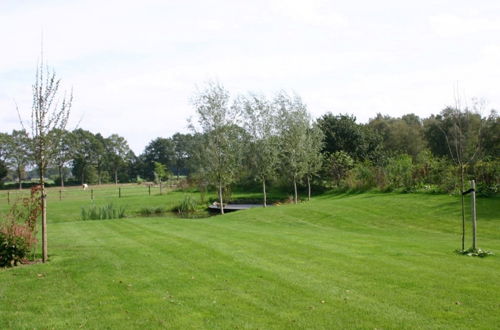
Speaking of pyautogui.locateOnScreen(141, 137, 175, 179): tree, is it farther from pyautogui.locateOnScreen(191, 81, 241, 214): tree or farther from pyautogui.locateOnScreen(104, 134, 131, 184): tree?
pyautogui.locateOnScreen(191, 81, 241, 214): tree

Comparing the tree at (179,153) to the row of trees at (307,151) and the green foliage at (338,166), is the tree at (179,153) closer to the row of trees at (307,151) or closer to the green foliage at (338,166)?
the row of trees at (307,151)

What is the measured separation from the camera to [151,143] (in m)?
112

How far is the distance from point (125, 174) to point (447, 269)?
9665 cm

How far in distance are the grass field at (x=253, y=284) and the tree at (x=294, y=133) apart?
50.3ft

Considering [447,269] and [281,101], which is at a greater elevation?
[281,101]

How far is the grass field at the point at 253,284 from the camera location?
571 cm

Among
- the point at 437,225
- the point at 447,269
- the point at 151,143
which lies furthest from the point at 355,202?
the point at 151,143

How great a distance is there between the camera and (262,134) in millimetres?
28875

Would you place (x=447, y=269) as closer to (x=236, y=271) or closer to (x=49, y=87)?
(x=236, y=271)

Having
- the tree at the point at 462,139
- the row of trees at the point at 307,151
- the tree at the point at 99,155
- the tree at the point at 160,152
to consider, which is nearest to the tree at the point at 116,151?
the tree at the point at 99,155

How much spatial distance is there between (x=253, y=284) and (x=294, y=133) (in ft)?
70.5

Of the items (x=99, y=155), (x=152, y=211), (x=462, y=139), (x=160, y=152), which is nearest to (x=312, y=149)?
(x=152, y=211)

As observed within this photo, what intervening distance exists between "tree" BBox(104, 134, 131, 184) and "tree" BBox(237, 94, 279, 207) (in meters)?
69.0

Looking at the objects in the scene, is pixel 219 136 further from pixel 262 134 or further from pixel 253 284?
pixel 253 284
